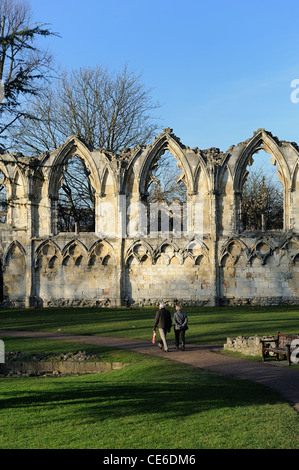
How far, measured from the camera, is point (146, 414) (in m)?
8.30

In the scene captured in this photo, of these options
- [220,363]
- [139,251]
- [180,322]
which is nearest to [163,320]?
[180,322]

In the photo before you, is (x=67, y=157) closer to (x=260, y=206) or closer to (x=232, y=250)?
(x=232, y=250)

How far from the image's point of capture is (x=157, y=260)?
26500mm

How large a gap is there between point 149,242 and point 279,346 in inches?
517

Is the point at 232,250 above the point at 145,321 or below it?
above

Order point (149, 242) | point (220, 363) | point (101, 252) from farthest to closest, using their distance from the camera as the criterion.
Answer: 1. point (101, 252)
2. point (149, 242)
3. point (220, 363)

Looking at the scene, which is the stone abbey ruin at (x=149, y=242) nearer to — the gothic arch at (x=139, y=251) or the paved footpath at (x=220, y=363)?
the gothic arch at (x=139, y=251)

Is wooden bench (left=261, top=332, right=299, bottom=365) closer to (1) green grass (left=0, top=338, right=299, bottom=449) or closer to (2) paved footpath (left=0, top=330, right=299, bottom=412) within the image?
(2) paved footpath (left=0, top=330, right=299, bottom=412)

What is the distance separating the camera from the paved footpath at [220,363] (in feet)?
34.7

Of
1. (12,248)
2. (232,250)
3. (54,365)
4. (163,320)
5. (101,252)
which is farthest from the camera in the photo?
(12,248)

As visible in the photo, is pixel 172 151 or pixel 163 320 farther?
pixel 172 151

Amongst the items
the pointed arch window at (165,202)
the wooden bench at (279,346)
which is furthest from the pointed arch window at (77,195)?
the wooden bench at (279,346)

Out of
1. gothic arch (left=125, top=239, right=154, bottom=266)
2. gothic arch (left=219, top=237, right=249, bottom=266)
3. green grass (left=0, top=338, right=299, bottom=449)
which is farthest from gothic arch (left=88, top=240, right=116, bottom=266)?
green grass (left=0, top=338, right=299, bottom=449)

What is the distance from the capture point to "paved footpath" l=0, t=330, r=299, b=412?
416 inches
